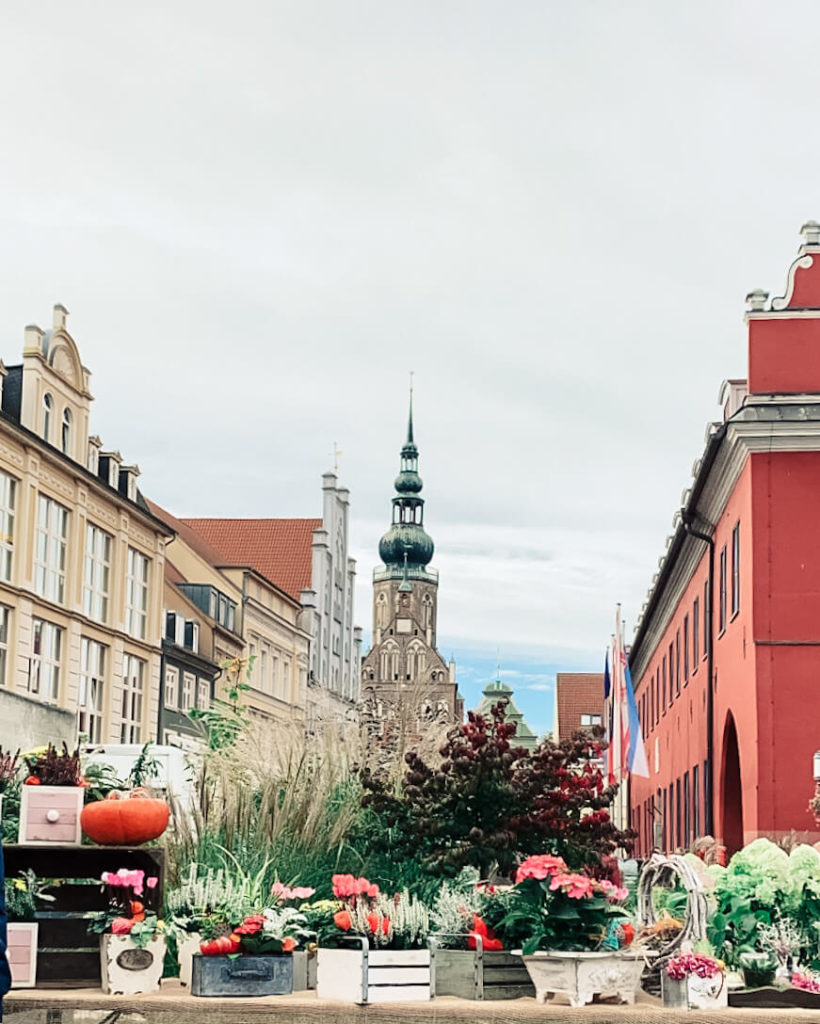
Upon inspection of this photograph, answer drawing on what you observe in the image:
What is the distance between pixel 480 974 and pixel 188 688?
38.5 m

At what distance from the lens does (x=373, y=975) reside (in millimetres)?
6961

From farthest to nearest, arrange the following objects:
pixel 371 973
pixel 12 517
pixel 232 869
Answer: pixel 12 517
pixel 232 869
pixel 371 973

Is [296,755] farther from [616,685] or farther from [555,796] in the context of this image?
[616,685]

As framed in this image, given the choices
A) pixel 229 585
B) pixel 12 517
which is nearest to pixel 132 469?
pixel 12 517

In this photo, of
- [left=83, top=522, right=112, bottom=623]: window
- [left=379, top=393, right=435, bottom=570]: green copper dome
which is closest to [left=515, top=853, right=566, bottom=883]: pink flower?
[left=83, top=522, right=112, bottom=623]: window

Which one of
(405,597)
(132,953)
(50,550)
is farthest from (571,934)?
(405,597)

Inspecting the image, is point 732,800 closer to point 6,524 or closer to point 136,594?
point 6,524

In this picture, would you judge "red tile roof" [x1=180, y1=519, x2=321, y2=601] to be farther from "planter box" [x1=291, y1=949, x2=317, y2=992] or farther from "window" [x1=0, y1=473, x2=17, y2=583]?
"planter box" [x1=291, y1=949, x2=317, y2=992]

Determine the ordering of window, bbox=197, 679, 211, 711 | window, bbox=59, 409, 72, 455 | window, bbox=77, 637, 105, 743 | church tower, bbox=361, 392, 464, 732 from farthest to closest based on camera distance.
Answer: church tower, bbox=361, 392, 464, 732 → window, bbox=197, 679, 211, 711 → window, bbox=77, 637, 105, 743 → window, bbox=59, 409, 72, 455

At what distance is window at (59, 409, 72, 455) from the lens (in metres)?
35.2

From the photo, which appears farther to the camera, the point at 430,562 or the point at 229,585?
the point at 430,562

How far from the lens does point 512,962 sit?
7.19 meters

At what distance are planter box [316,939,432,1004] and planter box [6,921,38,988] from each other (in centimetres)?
139

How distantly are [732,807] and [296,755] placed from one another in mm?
14824
